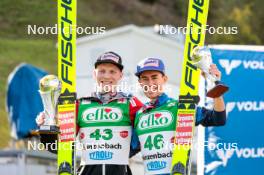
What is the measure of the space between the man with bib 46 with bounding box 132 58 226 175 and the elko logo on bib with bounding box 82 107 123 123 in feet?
0.57

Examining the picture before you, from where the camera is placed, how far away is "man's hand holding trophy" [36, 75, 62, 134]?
6.77m

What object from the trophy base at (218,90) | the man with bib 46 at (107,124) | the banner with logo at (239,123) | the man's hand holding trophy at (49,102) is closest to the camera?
the trophy base at (218,90)

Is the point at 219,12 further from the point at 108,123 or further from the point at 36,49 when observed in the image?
the point at 108,123

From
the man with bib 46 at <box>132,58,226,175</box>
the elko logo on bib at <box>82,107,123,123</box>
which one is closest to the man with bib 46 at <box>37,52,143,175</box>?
the elko logo on bib at <box>82,107,123,123</box>

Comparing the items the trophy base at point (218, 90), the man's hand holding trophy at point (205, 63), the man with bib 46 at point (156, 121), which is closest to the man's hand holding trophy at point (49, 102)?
the man with bib 46 at point (156, 121)

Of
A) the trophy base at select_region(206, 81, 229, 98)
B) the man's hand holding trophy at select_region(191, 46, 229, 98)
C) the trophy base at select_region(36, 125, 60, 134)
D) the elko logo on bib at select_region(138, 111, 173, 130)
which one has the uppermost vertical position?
the man's hand holding trophy at select_region(191, 46, 229, 98)

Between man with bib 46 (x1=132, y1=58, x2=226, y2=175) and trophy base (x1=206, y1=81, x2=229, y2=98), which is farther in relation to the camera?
man with bib 46 (x1=132, y1=58, x2=226, y2=175)

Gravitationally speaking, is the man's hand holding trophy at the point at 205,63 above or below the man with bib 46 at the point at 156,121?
above

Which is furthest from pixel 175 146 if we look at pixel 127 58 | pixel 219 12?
pixel 219 12

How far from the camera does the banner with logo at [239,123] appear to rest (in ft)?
29.2

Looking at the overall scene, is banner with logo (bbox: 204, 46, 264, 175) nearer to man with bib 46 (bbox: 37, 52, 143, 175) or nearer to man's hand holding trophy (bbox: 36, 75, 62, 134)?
man with bib 46 (bbox: 37, 52, 143, 175)

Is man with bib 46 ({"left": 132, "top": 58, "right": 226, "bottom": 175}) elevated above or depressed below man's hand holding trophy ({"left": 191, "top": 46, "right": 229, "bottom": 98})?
below

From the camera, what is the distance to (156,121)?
6.91 metres

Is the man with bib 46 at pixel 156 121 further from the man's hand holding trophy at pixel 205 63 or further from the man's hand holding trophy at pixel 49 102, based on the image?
the man's hand holding trophy at pixel 49 102
